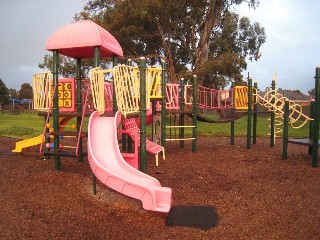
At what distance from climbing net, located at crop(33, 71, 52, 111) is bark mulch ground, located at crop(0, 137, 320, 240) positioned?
1.51 metres

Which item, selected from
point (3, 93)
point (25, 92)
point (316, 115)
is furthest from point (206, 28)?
point (25, 92)

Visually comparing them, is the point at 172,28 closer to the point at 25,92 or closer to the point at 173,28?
the point at 173,28

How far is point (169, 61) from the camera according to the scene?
85.7ft

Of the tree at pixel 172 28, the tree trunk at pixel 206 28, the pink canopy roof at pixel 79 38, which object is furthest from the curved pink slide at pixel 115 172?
the tree trunk at pixel 206 28

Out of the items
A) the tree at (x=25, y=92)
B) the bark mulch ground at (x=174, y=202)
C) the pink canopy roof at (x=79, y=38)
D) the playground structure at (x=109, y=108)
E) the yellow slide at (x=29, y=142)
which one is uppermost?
the tree at (x=25, y=92)

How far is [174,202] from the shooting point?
526 centimetres

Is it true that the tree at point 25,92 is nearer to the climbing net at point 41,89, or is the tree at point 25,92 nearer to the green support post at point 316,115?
the climbing net at point 41,89

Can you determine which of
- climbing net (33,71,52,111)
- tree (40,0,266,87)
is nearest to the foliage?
tree (40,0,266,87)

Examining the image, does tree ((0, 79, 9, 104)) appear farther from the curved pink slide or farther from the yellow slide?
the curved pink slide

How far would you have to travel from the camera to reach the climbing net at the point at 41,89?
768 centimetres

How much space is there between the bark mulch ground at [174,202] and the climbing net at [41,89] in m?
1.51

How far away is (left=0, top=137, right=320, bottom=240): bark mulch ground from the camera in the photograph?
4100 mm

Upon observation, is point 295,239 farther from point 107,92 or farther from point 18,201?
point 107,92

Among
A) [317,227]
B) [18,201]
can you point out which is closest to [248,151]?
[317,227]
